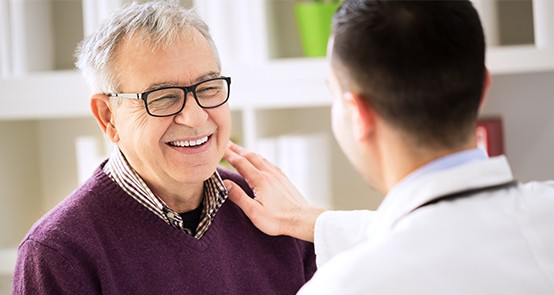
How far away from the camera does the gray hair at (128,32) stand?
166cm

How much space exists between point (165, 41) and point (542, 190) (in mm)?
791

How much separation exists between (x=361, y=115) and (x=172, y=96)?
1.91 ft

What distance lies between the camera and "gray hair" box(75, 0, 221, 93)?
1.66m

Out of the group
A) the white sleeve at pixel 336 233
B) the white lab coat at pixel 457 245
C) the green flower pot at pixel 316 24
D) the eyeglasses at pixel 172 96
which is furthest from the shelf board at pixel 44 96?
the white lab coat at pixel 457 245

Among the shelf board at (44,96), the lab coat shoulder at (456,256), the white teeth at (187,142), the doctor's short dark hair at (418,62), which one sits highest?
the doctor's short dark hair at (418,62)

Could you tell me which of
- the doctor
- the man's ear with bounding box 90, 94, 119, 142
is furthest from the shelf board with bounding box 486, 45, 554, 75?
the doctor

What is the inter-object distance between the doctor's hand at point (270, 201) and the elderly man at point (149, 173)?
0.08 metres

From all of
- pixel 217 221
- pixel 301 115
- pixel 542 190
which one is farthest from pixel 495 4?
pixel 542 190

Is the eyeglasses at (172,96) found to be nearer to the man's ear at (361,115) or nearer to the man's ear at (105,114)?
the man's ear at (105,114)

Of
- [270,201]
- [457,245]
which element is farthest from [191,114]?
[457,245]

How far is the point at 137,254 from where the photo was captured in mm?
1667

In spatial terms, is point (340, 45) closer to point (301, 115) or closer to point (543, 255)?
point (543, 255)

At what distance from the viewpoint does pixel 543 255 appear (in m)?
1.12

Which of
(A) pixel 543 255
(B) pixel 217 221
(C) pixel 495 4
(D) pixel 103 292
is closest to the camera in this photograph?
(A) pixel 543 255
